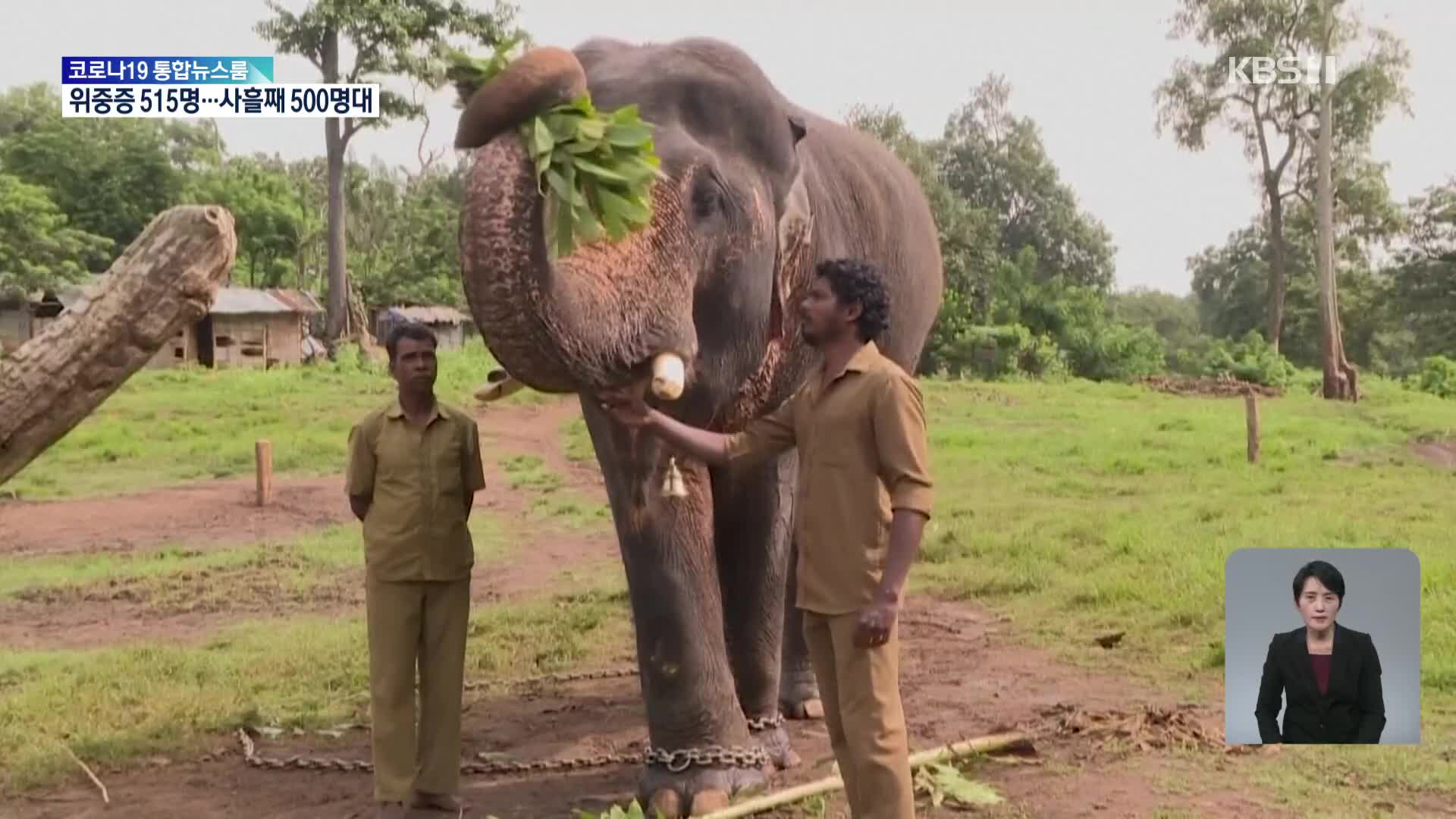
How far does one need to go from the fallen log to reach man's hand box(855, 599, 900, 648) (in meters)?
0.82

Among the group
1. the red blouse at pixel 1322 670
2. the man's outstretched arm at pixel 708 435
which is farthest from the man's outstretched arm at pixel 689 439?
the red blouse at pixel 1322 670

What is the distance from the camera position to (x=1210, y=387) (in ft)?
89.8

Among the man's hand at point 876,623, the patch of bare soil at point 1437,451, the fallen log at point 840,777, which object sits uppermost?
the man's hand at point 876,623

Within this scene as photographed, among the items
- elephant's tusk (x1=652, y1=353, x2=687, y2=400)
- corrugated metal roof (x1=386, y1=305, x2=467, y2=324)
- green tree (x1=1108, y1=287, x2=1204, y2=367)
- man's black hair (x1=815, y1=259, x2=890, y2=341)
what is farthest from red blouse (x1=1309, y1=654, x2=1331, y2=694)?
green tree (x1=1108, y1=287, x2=1204, y2=367)

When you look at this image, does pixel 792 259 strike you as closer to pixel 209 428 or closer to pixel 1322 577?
pixel 1322 577

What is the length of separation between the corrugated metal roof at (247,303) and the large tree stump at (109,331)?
2775cm

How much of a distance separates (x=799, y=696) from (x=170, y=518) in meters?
→ 8.08

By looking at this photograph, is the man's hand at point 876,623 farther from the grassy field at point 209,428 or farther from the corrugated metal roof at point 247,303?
the corrugated metal roof at point 247,303

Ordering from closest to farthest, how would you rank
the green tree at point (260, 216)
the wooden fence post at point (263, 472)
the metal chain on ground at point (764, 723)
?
the metal chain on ground at point (764, 723), the wooden fence post at point (263, 472), the green tree at point (260, 216)

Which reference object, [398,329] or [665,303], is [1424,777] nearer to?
[665,303]

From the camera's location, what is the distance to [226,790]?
494cm

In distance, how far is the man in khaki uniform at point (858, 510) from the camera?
10.1ft

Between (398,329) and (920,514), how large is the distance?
1918 mm

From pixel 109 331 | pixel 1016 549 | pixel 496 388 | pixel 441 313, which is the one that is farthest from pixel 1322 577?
pixel 441 313
